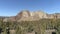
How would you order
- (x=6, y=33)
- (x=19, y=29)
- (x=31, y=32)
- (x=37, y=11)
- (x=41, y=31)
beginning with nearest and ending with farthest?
(x=19, y=29)
(x=41, y=31)
(x=6, y=33)
(x=31, y=32)
(x=37, y=11)

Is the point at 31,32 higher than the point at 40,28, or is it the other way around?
the point at 40,28

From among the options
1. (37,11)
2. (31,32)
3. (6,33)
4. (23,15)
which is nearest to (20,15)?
(23,15)

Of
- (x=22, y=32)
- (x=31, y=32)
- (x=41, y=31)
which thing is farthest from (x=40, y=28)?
(x=31, y=32)

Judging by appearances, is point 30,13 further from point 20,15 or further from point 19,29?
point 19,29

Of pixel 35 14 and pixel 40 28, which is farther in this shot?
pixel 35 14

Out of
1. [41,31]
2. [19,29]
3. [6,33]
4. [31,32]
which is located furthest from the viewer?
[31,32]

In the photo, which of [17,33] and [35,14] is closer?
[17,33]

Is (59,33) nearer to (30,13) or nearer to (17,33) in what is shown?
(17,33)

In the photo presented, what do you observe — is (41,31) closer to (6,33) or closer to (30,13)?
(6,33)

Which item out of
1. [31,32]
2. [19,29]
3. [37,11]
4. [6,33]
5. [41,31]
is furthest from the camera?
[37,11]
